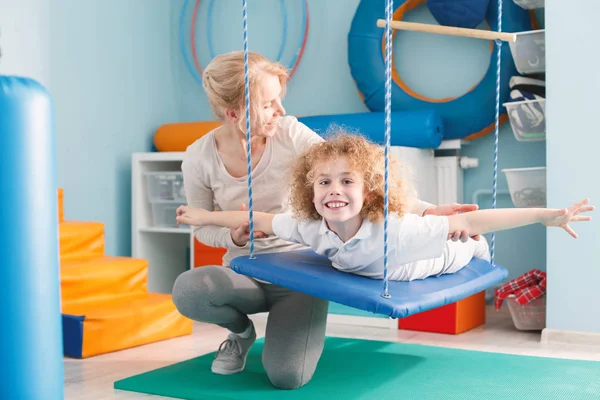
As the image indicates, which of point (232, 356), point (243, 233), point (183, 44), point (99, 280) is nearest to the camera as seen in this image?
point (243, 233)

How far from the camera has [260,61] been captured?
Result: 6.79ft

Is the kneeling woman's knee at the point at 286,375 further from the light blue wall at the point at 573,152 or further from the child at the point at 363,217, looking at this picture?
the light blue wall at the point at 573,152

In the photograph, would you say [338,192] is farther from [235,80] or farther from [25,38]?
[25,38]

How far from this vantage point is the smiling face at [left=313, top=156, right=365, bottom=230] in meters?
1.82

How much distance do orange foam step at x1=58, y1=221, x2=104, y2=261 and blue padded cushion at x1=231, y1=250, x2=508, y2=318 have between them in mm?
1251

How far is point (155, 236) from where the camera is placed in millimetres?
3824

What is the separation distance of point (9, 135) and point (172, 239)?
2.67m

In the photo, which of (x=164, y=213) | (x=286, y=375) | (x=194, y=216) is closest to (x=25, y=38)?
(x=164, y=213)

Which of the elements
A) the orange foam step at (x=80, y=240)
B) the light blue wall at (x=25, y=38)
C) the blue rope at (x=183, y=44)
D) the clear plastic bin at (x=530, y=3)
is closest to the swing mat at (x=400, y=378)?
the orange foam step at (x=80, y=240)

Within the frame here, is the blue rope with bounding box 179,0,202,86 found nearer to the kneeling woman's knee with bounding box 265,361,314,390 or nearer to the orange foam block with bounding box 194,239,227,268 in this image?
the orange foam block with bounding box 194,239,227,268

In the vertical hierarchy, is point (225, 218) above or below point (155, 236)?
above

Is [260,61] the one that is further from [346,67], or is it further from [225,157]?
[346,67]

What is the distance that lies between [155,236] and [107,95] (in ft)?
2.47

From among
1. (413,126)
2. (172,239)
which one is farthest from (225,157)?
(172,239)
